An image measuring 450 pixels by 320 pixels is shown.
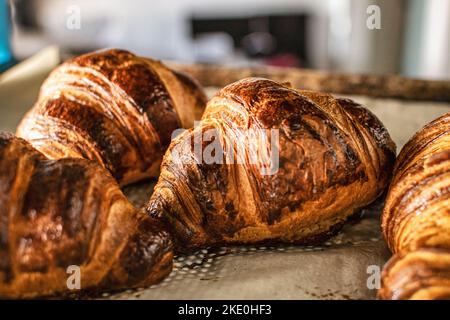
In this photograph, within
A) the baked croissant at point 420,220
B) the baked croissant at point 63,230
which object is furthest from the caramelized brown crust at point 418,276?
the baked croissant at point 63,230

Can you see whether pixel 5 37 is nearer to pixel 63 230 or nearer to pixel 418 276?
pixel 63 230

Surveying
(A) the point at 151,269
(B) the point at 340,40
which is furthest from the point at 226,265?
(B) the point at 340,40

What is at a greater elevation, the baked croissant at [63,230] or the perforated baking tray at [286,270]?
the baked croissant at [63,230]

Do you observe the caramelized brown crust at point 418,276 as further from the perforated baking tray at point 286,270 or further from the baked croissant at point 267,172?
the baked croissant at point 267,172

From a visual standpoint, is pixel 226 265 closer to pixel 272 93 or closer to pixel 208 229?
pixel 208 229

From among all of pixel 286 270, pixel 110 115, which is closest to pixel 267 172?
pixel 286 270

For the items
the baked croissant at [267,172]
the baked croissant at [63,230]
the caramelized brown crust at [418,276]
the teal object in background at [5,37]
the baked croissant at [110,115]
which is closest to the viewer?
the caramelized brown crust at [418,276]

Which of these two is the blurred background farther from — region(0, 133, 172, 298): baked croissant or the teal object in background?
region(0, 133, 172, 298): baked croissant
